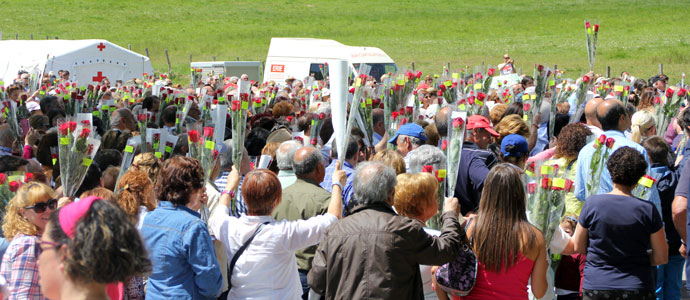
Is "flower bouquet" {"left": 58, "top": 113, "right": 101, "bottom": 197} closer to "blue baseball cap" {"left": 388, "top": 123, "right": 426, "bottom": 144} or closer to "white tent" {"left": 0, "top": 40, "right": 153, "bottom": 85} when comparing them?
"blue baseball cap" {"left": 388, "top": 123, "right": 426, "bottom": 144}

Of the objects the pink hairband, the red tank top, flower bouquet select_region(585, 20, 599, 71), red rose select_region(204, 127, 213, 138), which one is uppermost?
flower bouquet select_region(585, 20, 599, 71)

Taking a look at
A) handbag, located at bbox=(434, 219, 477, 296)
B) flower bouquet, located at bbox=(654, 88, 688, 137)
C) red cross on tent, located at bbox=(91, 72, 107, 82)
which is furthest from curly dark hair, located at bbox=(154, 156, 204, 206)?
red cross on tent, located at bbox=(91, 72, 107, 82)

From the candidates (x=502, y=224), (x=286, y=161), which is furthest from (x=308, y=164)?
(x=502, y=224)

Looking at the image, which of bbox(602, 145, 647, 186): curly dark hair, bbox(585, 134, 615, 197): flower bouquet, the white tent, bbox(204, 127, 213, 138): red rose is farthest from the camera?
the white tent

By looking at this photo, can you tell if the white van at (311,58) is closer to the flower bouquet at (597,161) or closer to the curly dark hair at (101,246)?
the flower bouquet at (597,161)

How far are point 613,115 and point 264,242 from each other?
3.29m

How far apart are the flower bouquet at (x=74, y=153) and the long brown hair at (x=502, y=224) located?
9.12 feet

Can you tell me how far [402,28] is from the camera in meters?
49.5

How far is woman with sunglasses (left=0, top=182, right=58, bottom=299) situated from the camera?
12.3 ft

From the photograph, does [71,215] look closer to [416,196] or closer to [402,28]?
[416,196]

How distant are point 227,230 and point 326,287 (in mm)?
695

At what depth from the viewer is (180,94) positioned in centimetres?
980

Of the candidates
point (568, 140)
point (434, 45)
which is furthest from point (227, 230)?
point (434, 45)

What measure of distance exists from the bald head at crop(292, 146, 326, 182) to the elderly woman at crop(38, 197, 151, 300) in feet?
8.00
